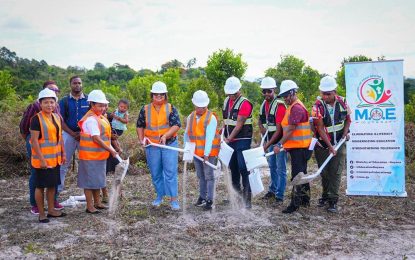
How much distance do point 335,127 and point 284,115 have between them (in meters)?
0.76

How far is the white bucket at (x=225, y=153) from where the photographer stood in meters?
6.18

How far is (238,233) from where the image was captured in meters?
5.25

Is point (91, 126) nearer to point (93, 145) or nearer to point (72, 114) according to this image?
point (93, 145)

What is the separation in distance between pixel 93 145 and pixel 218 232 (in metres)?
2.09

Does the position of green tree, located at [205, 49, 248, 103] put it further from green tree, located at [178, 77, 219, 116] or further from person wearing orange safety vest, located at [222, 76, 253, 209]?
person wearing orange safety vest, located at [222, 76, 253, 209]

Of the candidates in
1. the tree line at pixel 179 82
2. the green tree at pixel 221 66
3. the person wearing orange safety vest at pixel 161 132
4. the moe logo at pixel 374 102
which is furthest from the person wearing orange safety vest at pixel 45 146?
the green tree at pixel 221 66

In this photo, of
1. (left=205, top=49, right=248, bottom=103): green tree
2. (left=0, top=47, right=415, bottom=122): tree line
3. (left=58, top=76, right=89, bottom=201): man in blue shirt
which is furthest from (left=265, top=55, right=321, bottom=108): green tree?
(left=58, top=76, right=89, bottom=201): man in blue shirt

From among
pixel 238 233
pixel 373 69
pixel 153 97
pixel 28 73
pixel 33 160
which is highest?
pixel 28 73

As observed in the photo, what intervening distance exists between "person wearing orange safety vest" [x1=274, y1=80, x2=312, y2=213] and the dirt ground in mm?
635

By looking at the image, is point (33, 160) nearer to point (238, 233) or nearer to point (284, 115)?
point (238, 233)

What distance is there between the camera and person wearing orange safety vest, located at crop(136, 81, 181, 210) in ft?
19.9

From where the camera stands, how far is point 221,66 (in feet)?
101

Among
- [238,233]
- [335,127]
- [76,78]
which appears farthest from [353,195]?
[76,78]

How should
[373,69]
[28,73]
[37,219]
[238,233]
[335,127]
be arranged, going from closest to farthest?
[238,233]
[37,219]
[335,127]
[373,69]
[28,73]
